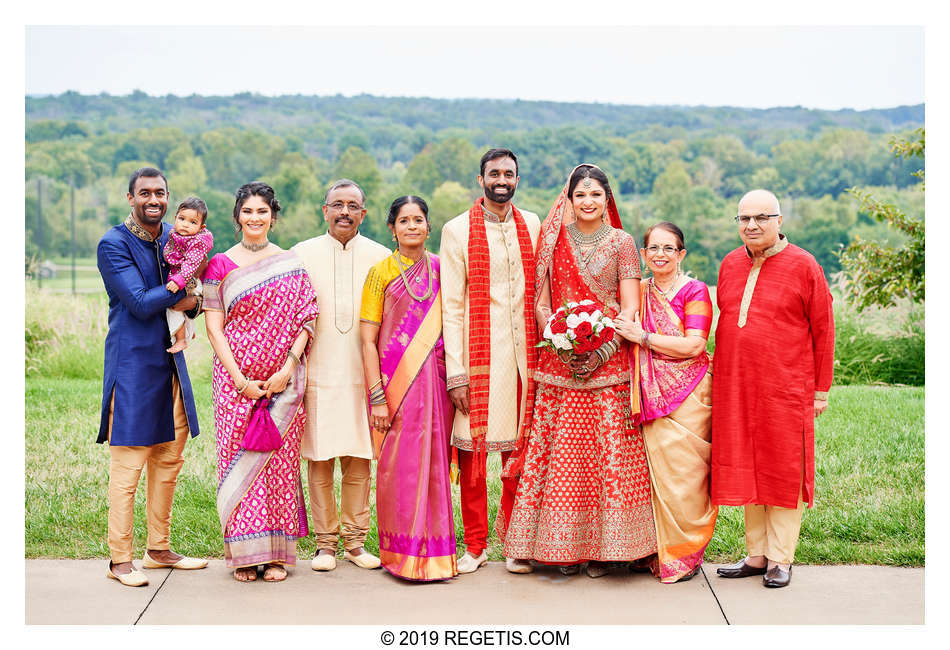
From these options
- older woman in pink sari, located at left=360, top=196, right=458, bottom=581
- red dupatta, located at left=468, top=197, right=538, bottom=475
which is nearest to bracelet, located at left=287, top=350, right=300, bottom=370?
older woman in pink sari, located at left=360, top=196, right=458, bottom=581

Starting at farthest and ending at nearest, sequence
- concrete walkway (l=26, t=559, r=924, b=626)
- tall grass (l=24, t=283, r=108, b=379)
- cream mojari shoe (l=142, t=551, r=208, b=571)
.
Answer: tall grass (l=24, t=283, r=108, b=379) < cream mojari shoe (l=142, t=551, r=208, b=571) < concrete walkway (l=26, t=559, r=924, b=626)

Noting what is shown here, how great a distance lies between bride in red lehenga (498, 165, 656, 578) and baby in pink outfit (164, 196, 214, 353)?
1774mm

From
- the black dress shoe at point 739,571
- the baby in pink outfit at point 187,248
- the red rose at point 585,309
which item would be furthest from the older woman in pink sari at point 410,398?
the black dress shoe at point 739,571

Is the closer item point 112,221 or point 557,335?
point 557,335

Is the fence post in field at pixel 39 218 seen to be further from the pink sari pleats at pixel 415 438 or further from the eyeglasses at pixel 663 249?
the eyeglasses at pixel 663 249

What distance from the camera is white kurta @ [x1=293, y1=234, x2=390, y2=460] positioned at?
512 centimetres

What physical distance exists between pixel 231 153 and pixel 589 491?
41.6 metres

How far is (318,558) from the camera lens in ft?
17.0

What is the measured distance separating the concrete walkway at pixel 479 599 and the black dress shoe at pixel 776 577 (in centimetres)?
4

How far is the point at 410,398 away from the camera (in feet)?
16.3

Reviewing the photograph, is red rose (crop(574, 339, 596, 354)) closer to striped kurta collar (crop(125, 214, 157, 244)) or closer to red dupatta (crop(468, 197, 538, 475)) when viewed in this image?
red dupatta (crop(468, 197, 538, 475))

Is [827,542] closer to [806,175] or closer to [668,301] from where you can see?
[668,301]

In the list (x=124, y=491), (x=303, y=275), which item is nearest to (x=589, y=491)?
(x=303, y=275)

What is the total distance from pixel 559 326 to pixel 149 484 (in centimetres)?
244
